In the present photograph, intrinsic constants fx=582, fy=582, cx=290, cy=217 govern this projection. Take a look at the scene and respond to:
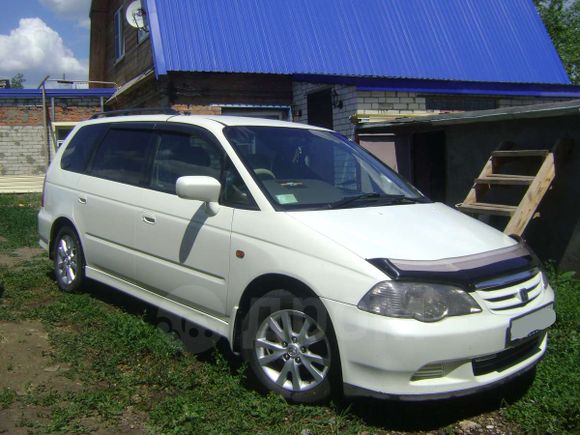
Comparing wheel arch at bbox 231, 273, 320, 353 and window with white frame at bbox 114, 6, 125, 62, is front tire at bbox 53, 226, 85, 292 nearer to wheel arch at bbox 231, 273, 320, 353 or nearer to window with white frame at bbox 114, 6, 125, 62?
wheel arch at bbox 231, 273, 320, 353

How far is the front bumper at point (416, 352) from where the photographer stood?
114 inches

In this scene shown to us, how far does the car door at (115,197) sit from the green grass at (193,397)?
20.6 inches

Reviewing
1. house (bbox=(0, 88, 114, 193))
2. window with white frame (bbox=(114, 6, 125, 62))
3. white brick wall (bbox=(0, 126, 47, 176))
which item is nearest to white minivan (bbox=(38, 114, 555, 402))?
window with white frame (bbox=(114, 6, 125, 62))

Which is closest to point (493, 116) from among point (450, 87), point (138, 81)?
point (450, 87)

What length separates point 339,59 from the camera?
12.4 m

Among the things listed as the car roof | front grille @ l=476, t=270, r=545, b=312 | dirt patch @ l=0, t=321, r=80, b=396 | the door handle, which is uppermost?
the car roof

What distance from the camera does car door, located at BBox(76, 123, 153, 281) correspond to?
4609 millimetres

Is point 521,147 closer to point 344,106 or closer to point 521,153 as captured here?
point 521,153

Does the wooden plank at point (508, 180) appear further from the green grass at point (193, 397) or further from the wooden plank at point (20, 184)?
the wooden plank at point (20, 184)

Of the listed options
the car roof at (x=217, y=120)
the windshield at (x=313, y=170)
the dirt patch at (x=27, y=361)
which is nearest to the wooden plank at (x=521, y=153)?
the windshield at (x=313, y=170)

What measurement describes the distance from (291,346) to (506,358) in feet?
3.91

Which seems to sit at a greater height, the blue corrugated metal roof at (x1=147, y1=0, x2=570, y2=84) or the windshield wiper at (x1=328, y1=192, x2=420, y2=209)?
the blue corrugated metal roof at (x1=147, y1=0, x2=570, y2=84)

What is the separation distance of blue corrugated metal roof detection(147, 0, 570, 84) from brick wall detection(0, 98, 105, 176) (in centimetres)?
742

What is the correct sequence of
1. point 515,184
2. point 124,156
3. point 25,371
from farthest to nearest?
point 515,184, point 124,156, point 25,371
